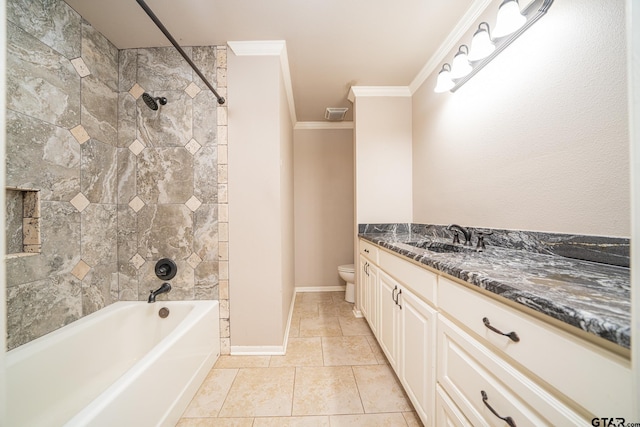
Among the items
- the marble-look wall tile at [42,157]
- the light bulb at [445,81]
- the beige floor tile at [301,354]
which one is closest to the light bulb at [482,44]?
the light bulb at [445,81]

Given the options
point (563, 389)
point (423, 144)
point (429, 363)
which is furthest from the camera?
point (423, 144)

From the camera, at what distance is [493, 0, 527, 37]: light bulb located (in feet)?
3.27

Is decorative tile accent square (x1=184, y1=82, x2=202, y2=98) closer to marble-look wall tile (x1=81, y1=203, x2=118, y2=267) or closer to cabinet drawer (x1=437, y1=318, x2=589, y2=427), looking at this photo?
marble-look wall tile (x1=81, y1=203, x2=118, y2=267)

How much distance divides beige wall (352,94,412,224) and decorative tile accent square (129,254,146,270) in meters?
1.87

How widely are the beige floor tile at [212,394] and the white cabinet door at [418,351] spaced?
105 centimetres

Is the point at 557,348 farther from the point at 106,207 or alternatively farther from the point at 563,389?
the point at 106,207

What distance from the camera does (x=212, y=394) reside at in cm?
128

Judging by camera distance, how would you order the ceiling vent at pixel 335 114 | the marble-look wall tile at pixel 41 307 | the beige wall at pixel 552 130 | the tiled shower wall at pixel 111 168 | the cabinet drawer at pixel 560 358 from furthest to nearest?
the ceiling vent at pixel 335 114, the tiled shower wall at pixel 111 168, the marble-look wall tile at pixel 41 307, the beige wall at pixel 552 130, the cabinet drawer at pixel 560 358

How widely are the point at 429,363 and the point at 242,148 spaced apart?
1.73 m

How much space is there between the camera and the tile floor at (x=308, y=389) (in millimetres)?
1118

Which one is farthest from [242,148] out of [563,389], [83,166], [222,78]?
[563,389]

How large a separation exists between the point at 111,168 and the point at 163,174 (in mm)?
342

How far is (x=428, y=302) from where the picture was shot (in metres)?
0.94

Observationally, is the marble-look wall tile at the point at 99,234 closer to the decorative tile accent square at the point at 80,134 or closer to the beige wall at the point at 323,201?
the decorative tile accent square at the point at 80,134
